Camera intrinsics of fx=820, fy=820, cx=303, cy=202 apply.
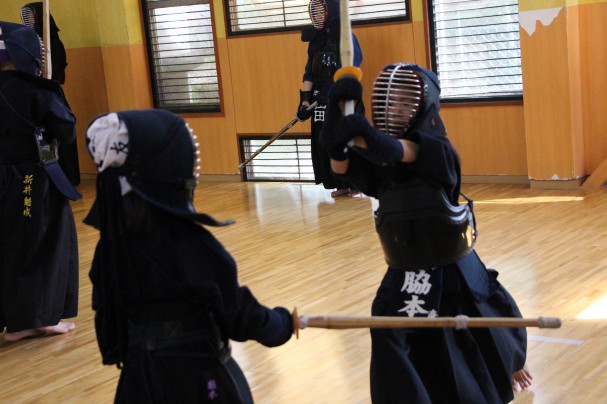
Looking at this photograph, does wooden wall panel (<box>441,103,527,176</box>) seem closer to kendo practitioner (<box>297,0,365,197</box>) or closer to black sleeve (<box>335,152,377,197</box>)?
kendo practitioner (<box>297,0,365,197</box>)

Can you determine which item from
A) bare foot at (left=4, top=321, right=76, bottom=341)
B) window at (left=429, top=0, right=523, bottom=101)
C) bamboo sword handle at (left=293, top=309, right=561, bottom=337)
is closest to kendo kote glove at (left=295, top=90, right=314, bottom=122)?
window at (left=429, top=0, right=523, bottom=101)

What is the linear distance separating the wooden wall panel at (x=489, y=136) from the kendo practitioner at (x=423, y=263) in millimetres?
4406

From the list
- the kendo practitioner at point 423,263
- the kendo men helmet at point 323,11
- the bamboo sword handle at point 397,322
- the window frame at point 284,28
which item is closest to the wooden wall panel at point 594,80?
the window frame at point 284,28

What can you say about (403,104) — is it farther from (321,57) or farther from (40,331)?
(321,57)

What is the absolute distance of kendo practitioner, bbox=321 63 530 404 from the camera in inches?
104

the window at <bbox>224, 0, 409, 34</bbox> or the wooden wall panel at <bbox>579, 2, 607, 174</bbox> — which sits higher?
the window at <bbox>224, 0, 409, 34</bbox>

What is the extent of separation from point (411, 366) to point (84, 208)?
5825 millimetres

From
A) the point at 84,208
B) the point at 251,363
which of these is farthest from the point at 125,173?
the point at 84,208

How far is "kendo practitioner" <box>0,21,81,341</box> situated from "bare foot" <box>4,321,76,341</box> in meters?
0.03

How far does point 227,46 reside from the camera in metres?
8.39

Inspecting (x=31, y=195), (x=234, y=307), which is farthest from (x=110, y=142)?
(x=31, y=195)

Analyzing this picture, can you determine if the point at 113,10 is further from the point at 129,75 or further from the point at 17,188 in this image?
the point at 17,188

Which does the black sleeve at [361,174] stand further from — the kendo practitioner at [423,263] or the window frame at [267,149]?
the window frame at [267,149]

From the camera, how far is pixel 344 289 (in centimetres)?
461
